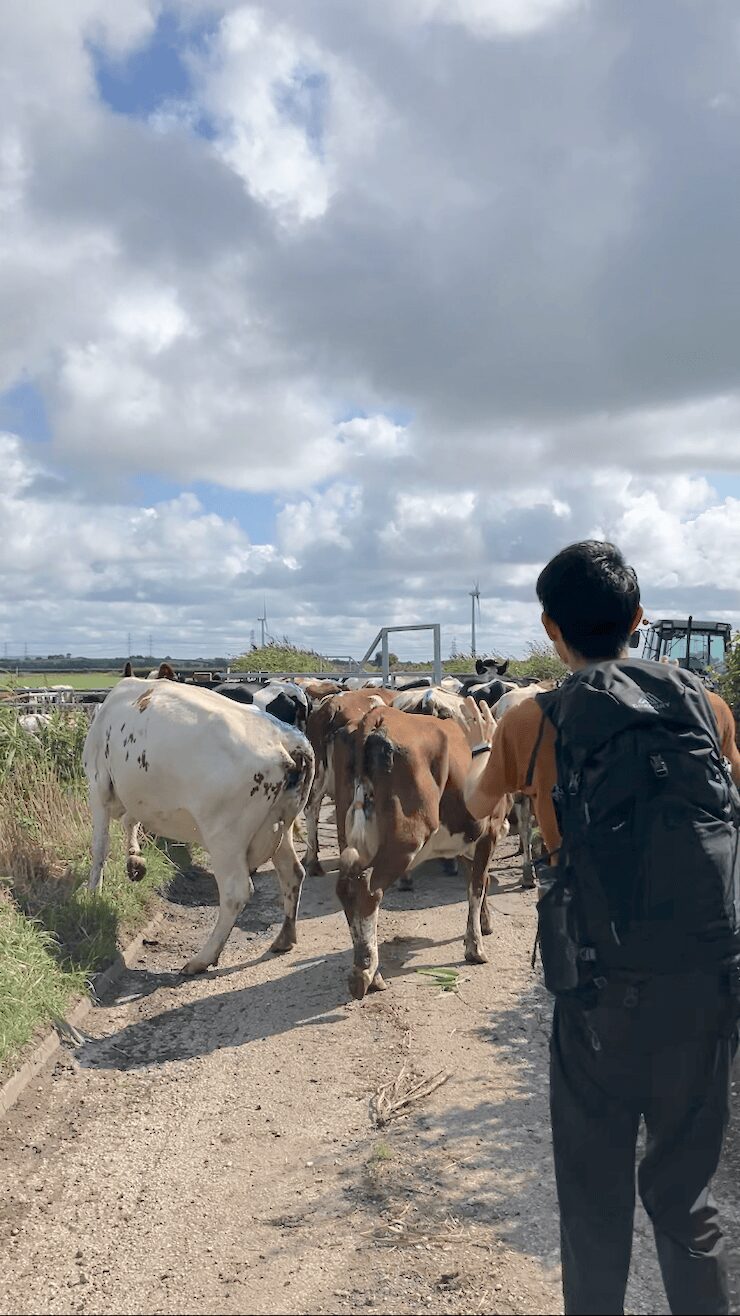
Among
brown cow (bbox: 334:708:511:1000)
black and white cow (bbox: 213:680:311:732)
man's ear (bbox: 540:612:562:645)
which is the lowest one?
brown cow (bbox: 334:708:511:1000)

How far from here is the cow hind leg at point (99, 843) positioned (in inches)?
325

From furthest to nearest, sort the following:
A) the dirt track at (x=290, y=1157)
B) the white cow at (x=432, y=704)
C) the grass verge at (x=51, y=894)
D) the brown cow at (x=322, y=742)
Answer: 1. the white cow at (x=432, y=704)
2. the brown cow at (x=322, y=742)
3. the grass verge at (x=51, y=894)
4. the dirt track at (x=290, y=1157)

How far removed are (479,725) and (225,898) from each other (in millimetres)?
3947

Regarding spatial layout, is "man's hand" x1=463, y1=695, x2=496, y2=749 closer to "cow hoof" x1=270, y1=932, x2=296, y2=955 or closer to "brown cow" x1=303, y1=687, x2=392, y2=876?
"cow hoof" x1=270, y1=932, x2=296, y2=955

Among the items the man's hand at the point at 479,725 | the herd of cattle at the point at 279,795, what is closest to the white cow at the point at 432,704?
the herd of cattle at the point at 279,795

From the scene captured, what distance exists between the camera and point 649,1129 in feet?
8.11

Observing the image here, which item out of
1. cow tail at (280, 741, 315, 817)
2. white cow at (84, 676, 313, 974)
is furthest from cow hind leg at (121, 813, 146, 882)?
cow tail at (280, 741, 315, 817)

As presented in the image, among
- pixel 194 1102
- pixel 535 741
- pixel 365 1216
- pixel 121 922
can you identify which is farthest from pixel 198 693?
pixel 535 741

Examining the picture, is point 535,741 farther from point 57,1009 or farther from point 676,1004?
point 57,1009

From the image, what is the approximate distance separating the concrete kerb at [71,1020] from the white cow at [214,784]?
1.72ft

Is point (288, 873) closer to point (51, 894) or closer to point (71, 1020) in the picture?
point (51, 894)

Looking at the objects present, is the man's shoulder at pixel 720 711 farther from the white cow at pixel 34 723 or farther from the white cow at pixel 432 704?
the white cow at pixel 34 723

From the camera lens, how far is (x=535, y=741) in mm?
2721

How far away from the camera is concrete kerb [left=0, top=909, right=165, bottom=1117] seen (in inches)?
205
